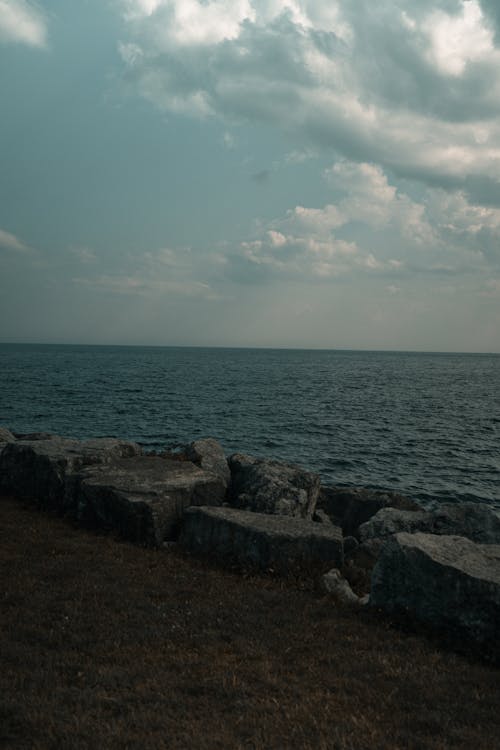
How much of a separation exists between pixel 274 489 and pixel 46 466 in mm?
8928

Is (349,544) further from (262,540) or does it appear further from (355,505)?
(355,505)

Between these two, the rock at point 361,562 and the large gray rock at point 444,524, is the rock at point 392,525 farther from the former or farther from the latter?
the rock at point 361,562

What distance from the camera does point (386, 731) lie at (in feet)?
24.9

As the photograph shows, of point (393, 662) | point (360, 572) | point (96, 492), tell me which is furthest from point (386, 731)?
point (96, 492)

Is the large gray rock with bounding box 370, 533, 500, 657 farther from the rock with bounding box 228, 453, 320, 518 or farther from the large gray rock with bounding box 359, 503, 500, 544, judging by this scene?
the rock with bounding box 228, 453, 320, 518

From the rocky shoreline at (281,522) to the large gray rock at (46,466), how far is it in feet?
0.13

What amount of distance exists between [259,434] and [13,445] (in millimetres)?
32055

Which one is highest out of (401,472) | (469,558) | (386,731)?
(469,558)

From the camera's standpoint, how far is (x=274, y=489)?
68.5 ft

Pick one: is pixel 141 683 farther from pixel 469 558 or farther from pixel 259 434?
pixel 259 434

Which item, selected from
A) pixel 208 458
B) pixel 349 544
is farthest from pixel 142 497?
pixel 349 544

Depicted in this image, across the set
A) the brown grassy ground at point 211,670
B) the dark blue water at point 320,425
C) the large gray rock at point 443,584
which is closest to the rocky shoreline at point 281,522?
the large gray rock at point 443,584

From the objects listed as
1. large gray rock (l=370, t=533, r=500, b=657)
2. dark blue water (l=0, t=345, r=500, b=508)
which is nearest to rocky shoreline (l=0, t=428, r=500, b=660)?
large gray rock (l=370, t=533, r=500, b=657)

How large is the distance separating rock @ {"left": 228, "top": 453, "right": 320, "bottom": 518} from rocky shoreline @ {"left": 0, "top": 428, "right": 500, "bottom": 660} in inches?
2.0
